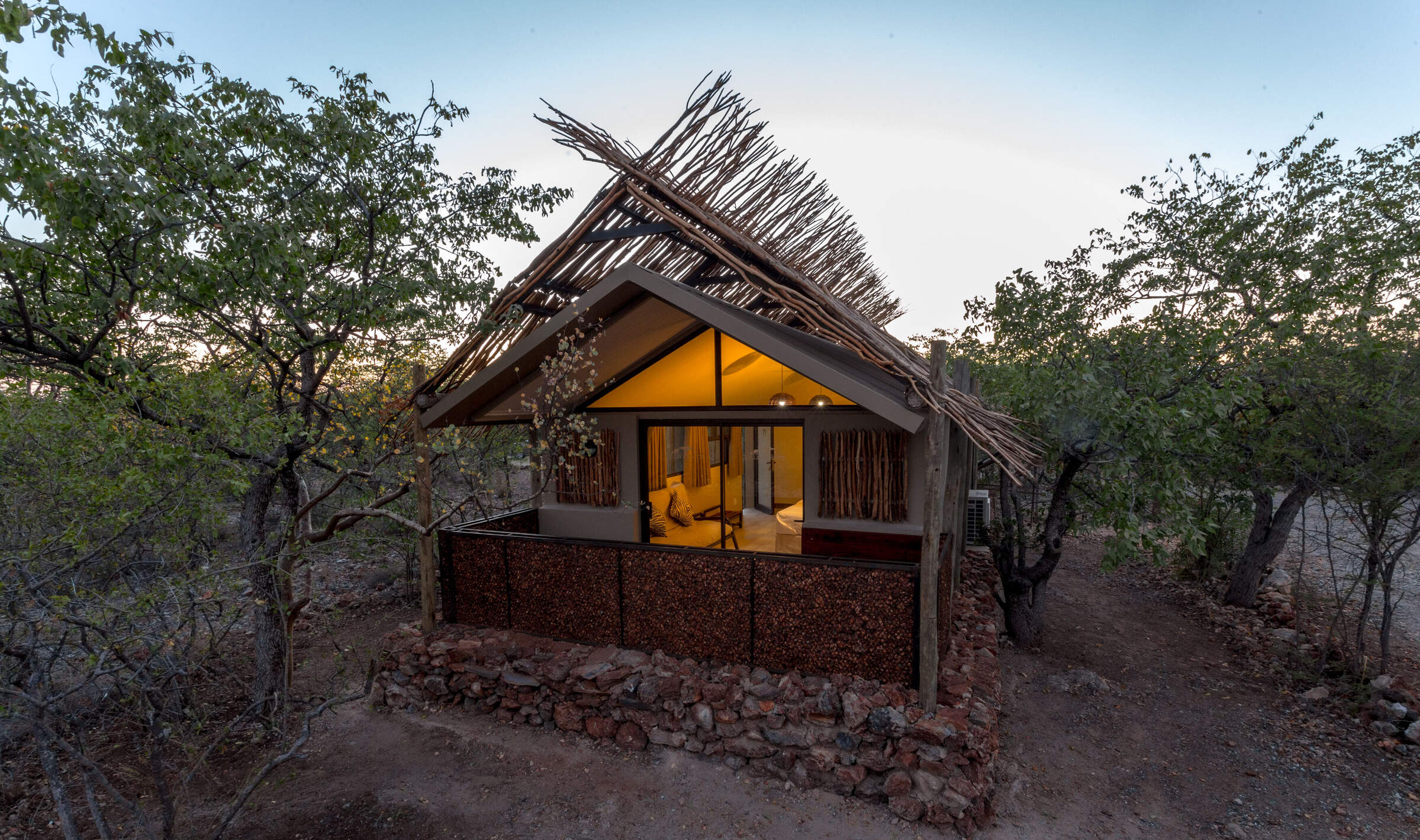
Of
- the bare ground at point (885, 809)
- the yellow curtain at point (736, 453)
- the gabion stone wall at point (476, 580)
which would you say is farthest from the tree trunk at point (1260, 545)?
the gabion stone wall at point (476, 580)

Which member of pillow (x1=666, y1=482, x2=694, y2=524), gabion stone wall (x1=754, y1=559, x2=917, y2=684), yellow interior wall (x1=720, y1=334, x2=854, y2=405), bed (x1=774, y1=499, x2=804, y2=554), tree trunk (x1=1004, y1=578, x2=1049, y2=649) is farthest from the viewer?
pillow (x1=666, y1=482, x2=694, y2=524)

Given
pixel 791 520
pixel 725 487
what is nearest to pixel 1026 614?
pixel 791 520

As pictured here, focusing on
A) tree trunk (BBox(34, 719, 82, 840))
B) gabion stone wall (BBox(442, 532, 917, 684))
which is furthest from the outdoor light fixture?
tree trunk (BBox(34, 719, 82, 840))

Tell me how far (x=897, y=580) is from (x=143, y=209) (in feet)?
18.5

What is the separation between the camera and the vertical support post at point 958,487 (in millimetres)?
6055

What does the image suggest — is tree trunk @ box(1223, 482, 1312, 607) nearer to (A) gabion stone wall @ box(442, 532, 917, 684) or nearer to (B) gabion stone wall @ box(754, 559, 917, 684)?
(B) gabion stone wall @ box(754, 559, 917, 684)

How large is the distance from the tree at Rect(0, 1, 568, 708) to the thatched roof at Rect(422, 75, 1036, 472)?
0.59 m

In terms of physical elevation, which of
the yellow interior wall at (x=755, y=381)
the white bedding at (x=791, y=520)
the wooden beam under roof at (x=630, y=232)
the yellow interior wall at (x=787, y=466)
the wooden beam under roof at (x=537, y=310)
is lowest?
the white bedding at (x=791, y=520)

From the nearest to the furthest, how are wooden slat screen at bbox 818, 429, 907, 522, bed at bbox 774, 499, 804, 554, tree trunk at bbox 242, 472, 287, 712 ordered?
tree trunk at bbox 242, 472, 287, 712
wooden slat screen at bbox 818, 429, 907, 522
bed at bbox 774, 499, 804, 554

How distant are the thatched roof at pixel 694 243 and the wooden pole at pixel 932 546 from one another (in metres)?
0.17

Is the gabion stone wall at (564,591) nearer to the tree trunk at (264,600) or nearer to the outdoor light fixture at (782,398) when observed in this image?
the tree trunk at (264,600)

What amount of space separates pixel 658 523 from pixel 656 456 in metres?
0.89

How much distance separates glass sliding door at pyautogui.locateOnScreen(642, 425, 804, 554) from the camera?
7422 millimetres

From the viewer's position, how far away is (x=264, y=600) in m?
5.27
